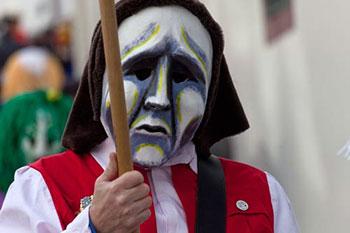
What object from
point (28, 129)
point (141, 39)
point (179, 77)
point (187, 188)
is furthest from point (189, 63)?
point (28, 129)

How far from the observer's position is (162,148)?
245cm

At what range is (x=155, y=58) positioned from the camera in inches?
97.5

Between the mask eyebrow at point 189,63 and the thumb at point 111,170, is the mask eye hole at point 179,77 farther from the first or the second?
the thumb at point 111,170

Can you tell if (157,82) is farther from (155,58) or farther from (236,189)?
(236,189)

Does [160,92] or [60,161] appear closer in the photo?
[160,92]

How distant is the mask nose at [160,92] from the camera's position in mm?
2404

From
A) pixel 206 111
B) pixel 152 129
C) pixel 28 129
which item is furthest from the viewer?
pixel 28 129

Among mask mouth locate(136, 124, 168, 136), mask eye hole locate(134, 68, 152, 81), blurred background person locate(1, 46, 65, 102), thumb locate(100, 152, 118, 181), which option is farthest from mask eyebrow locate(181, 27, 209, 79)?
blurred background person locate(1, 46, 65, 102)

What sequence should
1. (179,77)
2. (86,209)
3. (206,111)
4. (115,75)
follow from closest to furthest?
(115,75)
(86,209)
(179,77)
(206,111)

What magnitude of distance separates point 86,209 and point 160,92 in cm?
39

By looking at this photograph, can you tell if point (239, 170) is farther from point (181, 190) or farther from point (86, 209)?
point (86, 209)

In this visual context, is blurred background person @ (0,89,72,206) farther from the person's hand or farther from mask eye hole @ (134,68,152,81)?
the person's hand

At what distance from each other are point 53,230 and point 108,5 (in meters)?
0.67

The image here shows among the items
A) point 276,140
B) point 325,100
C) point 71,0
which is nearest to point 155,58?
point 325,100
